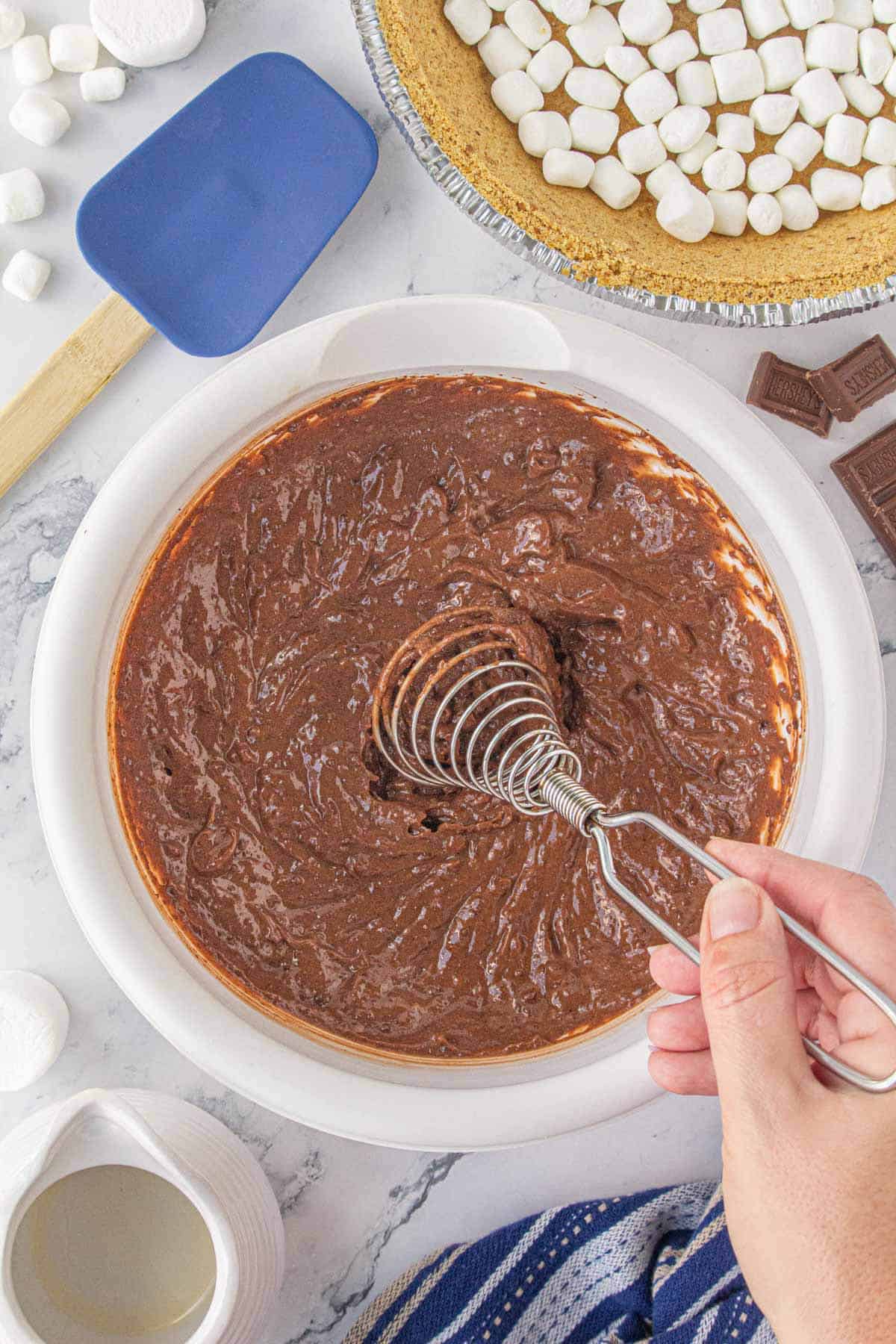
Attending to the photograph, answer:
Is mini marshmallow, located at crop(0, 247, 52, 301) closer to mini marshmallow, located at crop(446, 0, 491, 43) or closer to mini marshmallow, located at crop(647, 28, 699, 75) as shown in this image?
mini marshmallow, located at crop(446, 0, 491, 43)

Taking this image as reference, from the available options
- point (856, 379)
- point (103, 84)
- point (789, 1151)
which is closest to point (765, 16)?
point (856, 379)

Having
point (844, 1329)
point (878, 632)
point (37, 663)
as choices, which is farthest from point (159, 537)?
point (844, 1329)

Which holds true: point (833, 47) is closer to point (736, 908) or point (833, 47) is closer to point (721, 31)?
point (721, 31)

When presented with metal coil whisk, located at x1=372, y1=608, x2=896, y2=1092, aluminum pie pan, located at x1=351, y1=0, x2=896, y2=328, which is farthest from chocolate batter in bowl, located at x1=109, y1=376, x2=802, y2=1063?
aluminum pie pan, located at x1=351, y1=0, x2=896, y2=328

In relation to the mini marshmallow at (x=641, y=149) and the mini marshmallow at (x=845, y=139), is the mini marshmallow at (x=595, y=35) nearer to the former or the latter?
the mini marshmallow at (x=641, y=149)

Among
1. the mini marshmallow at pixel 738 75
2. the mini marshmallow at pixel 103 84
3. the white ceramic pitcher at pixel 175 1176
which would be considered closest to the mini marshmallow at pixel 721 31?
the mini marshmallow at pixel 738 75

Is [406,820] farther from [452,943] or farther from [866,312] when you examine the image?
[866,312]
